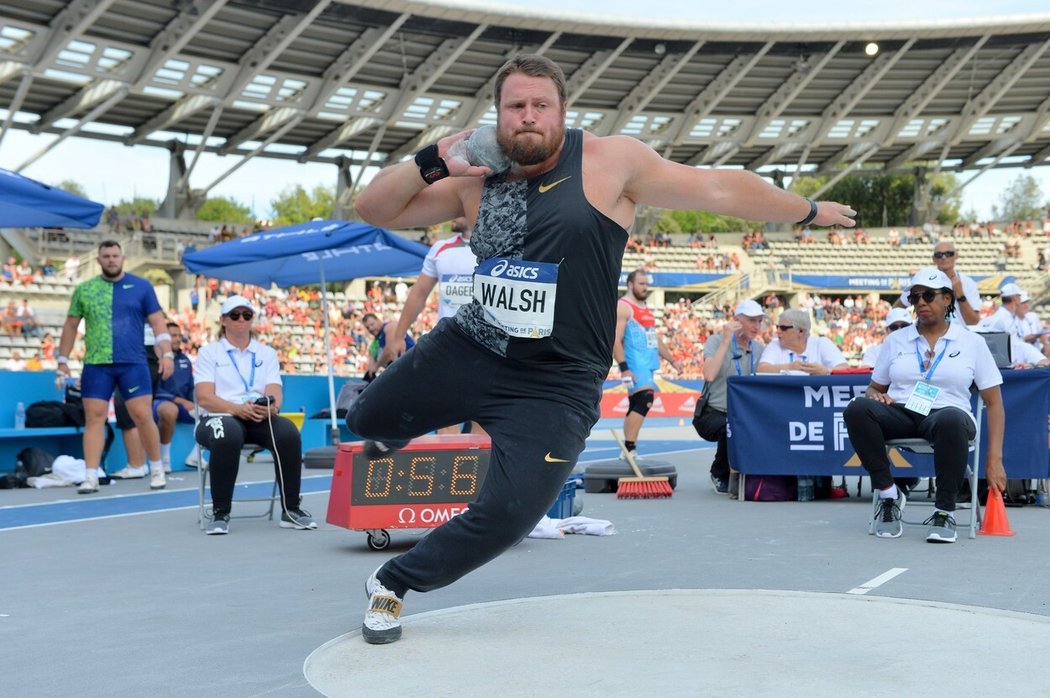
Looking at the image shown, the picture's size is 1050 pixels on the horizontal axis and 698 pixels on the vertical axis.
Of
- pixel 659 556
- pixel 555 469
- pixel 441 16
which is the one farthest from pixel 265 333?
pixel 555 469

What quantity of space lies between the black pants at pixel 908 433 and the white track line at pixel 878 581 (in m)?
1.38

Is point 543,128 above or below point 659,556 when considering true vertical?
above

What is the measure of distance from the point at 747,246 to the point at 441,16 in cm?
1766

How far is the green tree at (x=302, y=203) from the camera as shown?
74125mm

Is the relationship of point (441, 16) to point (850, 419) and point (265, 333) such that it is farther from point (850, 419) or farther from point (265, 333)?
point (850, 419)

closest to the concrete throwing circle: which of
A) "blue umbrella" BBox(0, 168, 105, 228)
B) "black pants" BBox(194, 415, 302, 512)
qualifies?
"black pants" BBox(194, 415, 302, 512)

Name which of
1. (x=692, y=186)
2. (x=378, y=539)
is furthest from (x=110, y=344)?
(x=692, y=186)

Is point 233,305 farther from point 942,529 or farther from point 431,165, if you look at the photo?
point 942,529

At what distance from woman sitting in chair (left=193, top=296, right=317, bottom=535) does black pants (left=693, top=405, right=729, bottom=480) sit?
13.1 feet

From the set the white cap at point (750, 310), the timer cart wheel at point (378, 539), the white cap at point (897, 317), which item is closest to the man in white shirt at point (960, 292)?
the white cap at point (897, 317)

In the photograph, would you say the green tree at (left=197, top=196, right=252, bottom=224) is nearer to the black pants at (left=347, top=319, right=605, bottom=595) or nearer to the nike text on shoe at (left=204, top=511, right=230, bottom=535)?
the nike text on shoe at (left=204, top=511, right=230, bottom=535)

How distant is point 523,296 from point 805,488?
6109mm

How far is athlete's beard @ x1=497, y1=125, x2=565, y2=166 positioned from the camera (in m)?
3.61

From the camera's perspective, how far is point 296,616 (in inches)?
172
